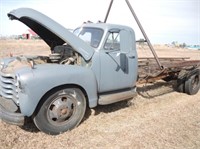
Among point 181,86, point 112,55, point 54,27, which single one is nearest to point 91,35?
point 112,55

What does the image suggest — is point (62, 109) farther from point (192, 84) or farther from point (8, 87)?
point (192, 84)

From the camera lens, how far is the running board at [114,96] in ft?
18.2

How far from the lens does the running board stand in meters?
5.56

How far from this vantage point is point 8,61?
5.42 meters

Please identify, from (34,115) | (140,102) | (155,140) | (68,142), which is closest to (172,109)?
(140,102)

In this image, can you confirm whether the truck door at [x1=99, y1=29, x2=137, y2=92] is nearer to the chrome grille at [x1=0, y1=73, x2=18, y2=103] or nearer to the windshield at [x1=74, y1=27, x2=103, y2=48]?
the windshield at [x1=74, y1=27, x2=103, y2=48]

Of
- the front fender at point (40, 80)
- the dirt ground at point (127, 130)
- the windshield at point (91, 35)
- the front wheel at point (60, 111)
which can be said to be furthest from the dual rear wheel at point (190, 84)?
the front fender at point (40, 80)

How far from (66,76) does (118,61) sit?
4.98 ft

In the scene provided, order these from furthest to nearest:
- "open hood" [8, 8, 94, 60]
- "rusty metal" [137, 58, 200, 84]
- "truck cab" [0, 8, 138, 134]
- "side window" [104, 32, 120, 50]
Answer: "rusty metal" [137, 58, 200, 84] → "side window" [104, 32, 120, 50] → "open hood" [8, 8, 94, 60] → "truck cab" [0, 8, 138, 134]

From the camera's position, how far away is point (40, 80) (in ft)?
14.5

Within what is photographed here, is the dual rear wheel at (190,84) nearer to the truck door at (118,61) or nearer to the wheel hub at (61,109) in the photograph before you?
the truck door at (118,61)

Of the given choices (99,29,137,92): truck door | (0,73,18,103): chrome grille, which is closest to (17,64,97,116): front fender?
(0,73,18,103): chrome grille

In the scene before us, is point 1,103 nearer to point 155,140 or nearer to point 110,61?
point 110,61

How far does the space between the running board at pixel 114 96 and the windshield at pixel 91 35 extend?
3.68 feet
